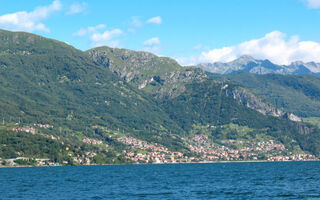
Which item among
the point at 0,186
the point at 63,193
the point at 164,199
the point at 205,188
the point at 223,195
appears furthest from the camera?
the point at 0,186

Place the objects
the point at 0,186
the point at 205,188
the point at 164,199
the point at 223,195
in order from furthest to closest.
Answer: the point at 0,186 → the point at 205,188 → the point at 223,195 → the point at 164,199

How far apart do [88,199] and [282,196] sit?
4411 centimetres

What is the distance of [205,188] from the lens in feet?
437

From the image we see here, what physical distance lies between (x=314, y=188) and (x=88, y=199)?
58.5 metres

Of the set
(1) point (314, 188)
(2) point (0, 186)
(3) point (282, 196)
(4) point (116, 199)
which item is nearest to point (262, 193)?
(3) point (282, 196)

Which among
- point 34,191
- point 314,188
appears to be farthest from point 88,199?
point 314,188

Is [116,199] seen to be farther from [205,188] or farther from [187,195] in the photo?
[205,188]

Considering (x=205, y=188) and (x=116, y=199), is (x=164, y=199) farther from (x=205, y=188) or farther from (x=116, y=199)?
(x=205, y=188)

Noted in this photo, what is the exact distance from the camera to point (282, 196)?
359ft

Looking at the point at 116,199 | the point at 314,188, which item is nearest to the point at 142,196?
the point at 116,199

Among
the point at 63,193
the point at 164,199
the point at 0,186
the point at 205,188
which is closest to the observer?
the point at 164,199

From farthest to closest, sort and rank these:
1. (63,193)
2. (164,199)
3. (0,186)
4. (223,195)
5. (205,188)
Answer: (0,186) → (205,188) → (63,193) → (223,195) → (164,199)

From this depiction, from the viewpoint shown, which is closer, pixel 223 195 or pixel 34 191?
pixel 223 195

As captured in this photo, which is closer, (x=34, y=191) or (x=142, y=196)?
(x=142, y=196)
